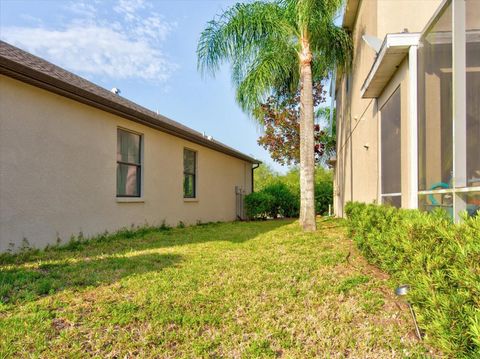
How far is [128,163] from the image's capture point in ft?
29.7

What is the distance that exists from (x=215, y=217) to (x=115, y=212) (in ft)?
19.7

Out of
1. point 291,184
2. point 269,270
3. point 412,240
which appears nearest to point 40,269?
point 269,270

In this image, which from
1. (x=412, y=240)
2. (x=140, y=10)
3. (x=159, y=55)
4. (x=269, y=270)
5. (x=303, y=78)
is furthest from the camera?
(x=159, y=55)

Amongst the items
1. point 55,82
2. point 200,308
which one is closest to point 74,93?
point 55,82

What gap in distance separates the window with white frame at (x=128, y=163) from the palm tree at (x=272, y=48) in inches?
111

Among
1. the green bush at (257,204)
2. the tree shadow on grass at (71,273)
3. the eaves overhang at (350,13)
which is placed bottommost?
the tree shadow on grass at (71,273)

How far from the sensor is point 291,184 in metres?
19.8

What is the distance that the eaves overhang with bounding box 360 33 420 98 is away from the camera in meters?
4.45

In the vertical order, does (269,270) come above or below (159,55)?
below

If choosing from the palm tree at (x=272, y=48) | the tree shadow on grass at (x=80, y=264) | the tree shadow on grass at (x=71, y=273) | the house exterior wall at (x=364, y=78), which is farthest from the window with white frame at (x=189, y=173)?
the tree shadow on grass at (x=71, y=273)

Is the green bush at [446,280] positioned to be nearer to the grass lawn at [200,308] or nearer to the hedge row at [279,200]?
the grass lawn at [200,308]

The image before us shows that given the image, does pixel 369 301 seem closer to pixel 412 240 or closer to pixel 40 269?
pixel 412 240

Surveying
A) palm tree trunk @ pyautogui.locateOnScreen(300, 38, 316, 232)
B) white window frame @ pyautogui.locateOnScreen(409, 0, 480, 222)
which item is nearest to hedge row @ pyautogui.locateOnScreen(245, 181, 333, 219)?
palm tree trunk @ pyautogui.locateOnScreen(300, 38, 316, 232)

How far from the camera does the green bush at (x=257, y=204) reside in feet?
54.0
